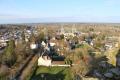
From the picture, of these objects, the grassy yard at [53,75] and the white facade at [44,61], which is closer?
the grassy yard at [53,75]

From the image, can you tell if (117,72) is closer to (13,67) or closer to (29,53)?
(13,67)

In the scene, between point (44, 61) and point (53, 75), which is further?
point (44, 61)

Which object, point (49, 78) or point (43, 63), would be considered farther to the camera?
point (43, 63)

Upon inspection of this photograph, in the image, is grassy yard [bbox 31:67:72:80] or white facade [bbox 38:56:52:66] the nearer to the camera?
grassy yard [bbox 31:67:72:80]

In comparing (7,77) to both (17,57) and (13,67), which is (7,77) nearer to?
(13,67)

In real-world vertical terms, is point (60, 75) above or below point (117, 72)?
below

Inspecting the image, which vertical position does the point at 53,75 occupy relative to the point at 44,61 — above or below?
above

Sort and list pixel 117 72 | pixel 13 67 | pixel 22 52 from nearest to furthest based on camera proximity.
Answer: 1. pixel 117 72
2. pixel 13 67
3. pixel 22 52

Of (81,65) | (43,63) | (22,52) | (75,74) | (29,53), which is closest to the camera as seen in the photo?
(75,74)

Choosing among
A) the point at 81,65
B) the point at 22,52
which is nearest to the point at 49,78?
the point at 81,65

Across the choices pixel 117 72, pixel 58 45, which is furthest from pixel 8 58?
pixel 58 45
